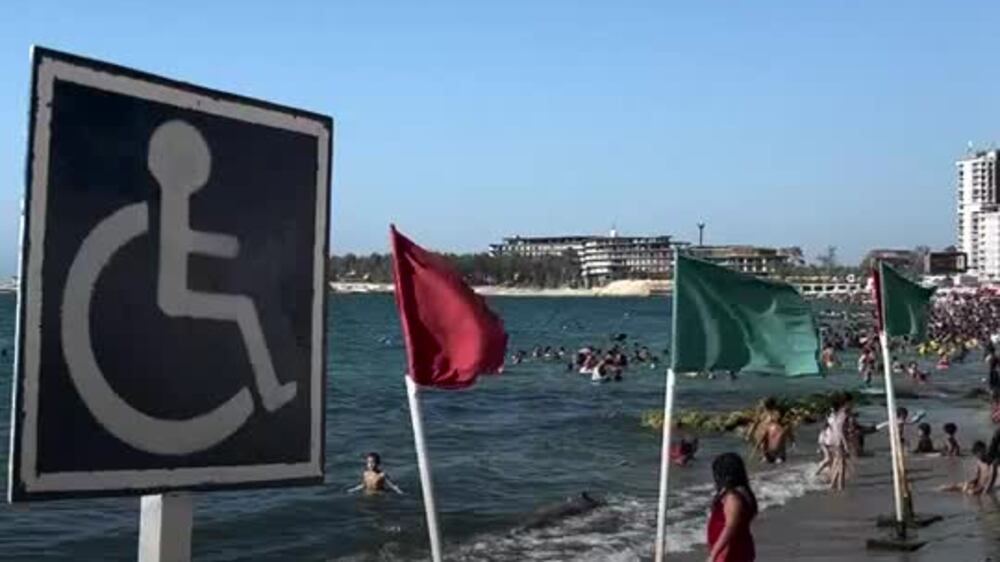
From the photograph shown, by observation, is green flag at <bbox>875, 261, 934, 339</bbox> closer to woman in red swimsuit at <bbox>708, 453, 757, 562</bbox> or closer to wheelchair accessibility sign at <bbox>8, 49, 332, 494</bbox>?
woman in red swimsuit at <bbox>708, 453, 757, 562</bbox>

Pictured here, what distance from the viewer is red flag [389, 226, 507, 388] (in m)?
5.39

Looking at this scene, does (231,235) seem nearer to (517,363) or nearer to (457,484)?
(457,484)

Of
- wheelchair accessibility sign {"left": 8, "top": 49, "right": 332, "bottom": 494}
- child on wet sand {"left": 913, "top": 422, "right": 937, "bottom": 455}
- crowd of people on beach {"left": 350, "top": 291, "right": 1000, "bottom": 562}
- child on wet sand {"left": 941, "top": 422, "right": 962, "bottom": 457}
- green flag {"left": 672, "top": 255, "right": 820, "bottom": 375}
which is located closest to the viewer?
wheelchair accessibility sign {"left": 8, "top": 49, "right": 332, "bottom": 494}

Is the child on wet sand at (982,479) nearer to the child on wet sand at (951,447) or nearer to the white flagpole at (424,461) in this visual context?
the child on wet sand at (951,447)

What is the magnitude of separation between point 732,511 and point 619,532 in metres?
11.5

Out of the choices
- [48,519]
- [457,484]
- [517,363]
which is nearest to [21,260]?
[48,519]

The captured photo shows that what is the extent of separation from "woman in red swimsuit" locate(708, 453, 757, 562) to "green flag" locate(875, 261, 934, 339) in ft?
24.2

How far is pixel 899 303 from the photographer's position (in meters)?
15.8

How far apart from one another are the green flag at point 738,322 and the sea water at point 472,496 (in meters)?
4.14

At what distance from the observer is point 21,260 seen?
2324 millimetres

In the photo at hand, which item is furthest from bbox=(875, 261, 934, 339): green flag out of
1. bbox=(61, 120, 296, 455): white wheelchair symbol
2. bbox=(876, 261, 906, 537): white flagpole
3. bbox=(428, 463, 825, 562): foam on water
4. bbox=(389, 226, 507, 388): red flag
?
bbox=(61, 120, 296, 455): white wheelchair symbol

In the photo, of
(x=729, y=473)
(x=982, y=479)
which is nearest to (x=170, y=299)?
(x=729, y=473)

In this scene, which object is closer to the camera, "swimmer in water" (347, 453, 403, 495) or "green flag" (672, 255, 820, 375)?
"green flag" (672, 255, 820, 375)

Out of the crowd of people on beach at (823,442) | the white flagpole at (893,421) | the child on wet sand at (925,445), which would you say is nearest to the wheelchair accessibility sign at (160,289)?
the crowd of people on beach at (823,442)
